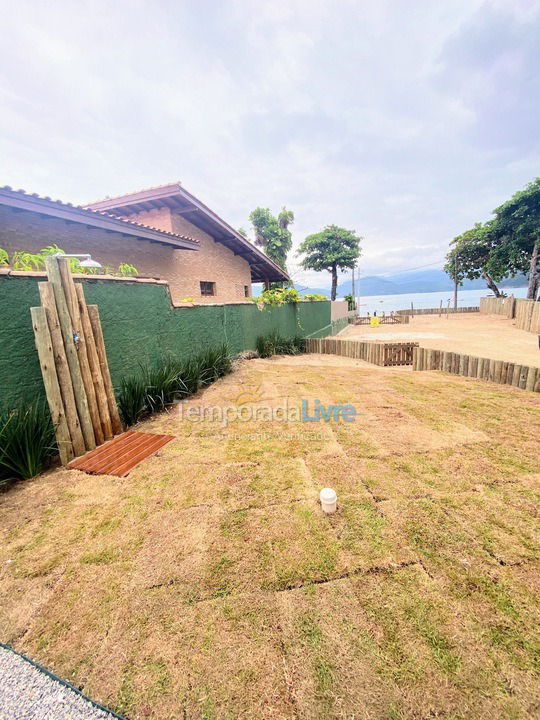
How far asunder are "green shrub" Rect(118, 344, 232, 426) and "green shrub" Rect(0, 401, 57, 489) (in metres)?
1.03

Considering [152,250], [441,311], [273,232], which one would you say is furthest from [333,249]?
[152,250]

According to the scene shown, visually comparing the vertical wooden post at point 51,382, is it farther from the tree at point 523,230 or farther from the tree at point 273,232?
the tree at point 523,230

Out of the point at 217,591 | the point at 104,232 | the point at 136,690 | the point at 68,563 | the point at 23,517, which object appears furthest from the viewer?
the point at 104,232

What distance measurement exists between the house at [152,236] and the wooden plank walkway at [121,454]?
4.73m

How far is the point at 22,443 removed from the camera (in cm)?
248

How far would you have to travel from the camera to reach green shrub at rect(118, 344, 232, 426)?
371 centimetres

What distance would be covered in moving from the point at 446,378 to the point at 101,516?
6154 mm

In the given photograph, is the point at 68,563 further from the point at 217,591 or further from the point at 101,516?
the point at 217,591

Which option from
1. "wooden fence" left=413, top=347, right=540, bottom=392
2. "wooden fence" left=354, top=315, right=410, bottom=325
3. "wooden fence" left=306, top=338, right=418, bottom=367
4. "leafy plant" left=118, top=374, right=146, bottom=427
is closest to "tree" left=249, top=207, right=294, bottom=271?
"wooden fence" left=354, top=315, right=410, bottom=325

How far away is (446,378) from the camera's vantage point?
570cm

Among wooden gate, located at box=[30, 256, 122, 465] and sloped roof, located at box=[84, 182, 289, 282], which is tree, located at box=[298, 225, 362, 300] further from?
wooden gate, located at box=[30, 256, 122, 465]

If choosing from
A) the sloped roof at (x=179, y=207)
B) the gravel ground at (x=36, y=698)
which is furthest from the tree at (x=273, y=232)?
the gravel ground at (x=36, y=698)

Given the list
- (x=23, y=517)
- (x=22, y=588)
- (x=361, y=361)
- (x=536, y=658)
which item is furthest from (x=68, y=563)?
(x=361, y=361)

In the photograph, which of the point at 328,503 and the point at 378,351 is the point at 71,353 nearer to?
the point at 328,503
